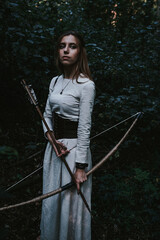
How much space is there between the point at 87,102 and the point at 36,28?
168 centimetres

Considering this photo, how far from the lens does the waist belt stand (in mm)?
1785

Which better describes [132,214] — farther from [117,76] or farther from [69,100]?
[117,76]

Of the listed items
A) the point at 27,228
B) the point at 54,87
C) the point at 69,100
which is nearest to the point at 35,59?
the point at 54,87

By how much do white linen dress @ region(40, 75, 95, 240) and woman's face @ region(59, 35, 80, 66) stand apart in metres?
0.17

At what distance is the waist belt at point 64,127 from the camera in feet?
5.86

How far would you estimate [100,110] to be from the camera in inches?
173

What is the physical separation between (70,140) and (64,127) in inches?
Answer: 5.1

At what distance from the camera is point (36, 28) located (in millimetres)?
2721

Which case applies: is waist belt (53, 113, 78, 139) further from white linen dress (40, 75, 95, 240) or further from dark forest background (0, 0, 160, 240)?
dark forest background (0, 0, 160, 240)

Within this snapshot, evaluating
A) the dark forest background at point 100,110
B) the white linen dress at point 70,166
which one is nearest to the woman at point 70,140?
the white linen dress at point 70,166

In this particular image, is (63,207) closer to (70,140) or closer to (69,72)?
(70,140)

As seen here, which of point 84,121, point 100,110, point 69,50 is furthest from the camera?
point 100,110

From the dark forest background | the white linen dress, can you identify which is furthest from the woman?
the dark forest background

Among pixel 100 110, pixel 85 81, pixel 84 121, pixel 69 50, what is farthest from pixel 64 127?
pixel 100 110
